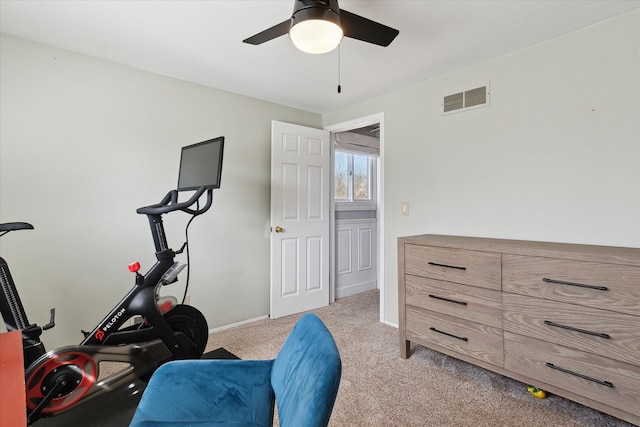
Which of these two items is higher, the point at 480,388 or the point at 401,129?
the point at 401,129

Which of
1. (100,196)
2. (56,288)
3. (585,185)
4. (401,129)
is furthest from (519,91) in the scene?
(56,288)

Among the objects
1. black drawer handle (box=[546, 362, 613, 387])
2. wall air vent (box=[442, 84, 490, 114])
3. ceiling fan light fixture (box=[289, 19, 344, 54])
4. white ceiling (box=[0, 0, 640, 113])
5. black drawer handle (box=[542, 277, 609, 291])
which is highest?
white ceiling (box=[0, 0, 640, 113])

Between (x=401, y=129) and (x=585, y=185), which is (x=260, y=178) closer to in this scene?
(x=401, y=129)

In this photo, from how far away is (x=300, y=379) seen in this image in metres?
0.92

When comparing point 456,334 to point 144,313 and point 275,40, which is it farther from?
point 275,40

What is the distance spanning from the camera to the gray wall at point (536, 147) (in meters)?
1.88

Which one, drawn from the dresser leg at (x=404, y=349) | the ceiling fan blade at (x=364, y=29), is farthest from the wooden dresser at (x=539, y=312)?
the ceiling fan blade at (x=364, y=29)

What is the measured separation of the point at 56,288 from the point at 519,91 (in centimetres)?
353

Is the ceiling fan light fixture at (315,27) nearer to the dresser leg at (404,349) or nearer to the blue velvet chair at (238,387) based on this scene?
the blue velvet chair at (238,387)

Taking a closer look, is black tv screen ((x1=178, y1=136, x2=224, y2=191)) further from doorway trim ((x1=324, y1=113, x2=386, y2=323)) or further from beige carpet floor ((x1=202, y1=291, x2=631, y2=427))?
doorway trim ((x1=324, y1=113, x2=386, y2=323))

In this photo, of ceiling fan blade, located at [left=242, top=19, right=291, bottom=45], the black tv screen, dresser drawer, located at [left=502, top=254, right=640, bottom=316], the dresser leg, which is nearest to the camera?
dresser drawer, located at [left=502, top=254, right=640, bottom=316]

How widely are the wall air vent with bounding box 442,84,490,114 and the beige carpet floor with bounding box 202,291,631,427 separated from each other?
1965mm

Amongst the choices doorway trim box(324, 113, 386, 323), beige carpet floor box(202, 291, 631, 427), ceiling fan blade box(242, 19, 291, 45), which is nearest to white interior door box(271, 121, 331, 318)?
doorway trim box(324, 113, 386, 323)

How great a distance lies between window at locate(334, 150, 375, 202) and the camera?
4.40 meters
